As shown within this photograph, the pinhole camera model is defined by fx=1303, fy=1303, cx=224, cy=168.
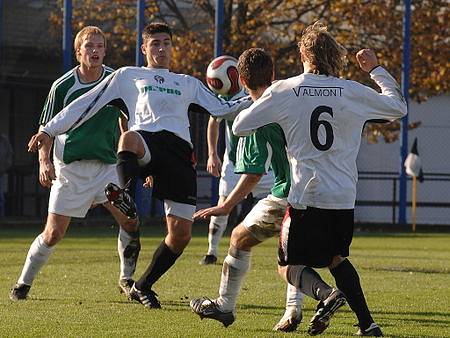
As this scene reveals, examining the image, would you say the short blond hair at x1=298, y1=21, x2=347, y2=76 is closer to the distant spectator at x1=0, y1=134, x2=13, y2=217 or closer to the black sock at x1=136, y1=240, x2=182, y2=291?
the black sock at x1=136, y1=240, x2=182, y2=291

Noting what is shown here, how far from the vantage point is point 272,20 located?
26703mm

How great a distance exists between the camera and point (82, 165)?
10414mm

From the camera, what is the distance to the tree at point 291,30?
2592 centimetres

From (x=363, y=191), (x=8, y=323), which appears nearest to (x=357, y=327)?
(x=8, y=323)

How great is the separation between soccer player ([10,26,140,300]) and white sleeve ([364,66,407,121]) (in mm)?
2922

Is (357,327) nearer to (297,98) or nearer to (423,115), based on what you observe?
(297,98)

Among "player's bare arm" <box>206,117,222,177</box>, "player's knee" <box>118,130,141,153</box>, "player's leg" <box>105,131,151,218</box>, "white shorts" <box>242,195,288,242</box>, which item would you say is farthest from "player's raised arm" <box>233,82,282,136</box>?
"player's bare arm" <box>206,117,222,177</box>

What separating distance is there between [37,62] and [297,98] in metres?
19.9

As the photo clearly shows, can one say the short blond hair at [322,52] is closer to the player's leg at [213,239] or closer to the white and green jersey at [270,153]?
the white and green jersey at [270,153]

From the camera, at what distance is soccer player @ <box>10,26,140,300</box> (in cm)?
1020

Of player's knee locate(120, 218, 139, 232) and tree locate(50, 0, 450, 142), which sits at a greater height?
tree locate(50, 0, 450, 142)

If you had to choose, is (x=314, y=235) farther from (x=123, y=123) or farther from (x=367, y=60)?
(x=123, y=123)

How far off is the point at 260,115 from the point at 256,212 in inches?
36.6

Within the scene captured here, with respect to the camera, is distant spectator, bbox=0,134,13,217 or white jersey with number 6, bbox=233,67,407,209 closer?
white jersey with number 6, bbox=233,67,407,209
